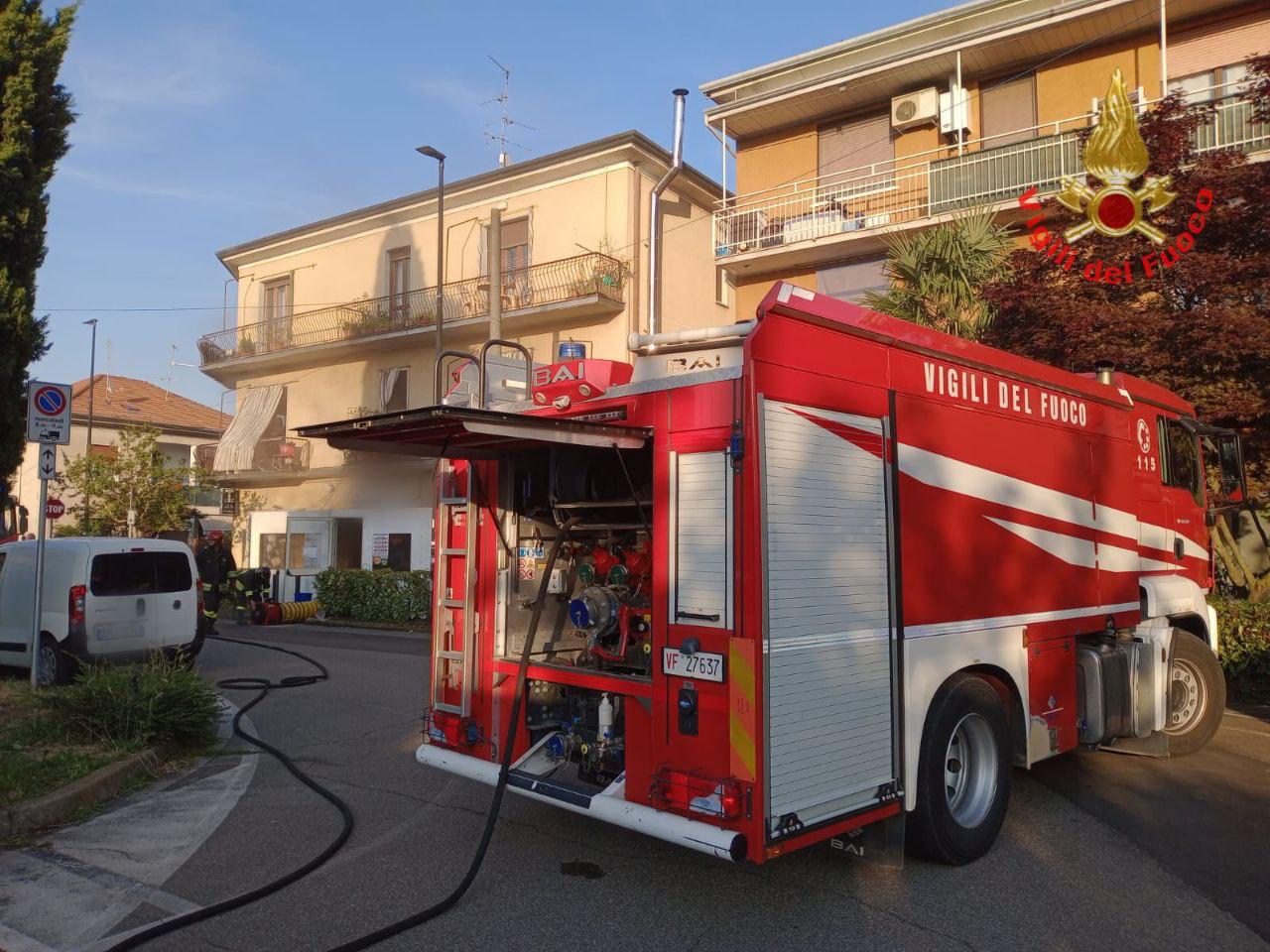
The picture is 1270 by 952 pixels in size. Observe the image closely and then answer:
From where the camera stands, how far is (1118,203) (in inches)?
455

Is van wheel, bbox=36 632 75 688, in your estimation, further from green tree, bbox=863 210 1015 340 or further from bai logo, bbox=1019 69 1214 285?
bai logo, bbox=1019 69 1214 285

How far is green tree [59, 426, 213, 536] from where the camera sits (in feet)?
82.6

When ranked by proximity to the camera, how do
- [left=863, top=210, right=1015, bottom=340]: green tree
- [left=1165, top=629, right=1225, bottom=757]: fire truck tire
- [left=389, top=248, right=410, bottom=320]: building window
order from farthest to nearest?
1. [left=389, top=248, right=410, bottom=320]: building window
2. [left=863, top=210, right=1015, bottom=340]: green tree
3. [left=1165, top=629, right=1225, bottom=757]: fire truck tire

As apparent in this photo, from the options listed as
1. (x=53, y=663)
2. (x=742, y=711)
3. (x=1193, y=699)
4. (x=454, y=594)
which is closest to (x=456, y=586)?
(x=454, y=594)

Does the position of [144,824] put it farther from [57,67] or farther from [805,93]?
[805,93]

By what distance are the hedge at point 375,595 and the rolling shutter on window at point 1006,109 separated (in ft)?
45.6

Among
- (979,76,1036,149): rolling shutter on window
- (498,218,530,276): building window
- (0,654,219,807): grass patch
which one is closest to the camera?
(0,654,219,807): grass patch

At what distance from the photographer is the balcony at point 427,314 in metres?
21.5

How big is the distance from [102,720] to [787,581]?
5.86 metres

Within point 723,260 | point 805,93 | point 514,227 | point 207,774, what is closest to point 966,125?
point 805,93

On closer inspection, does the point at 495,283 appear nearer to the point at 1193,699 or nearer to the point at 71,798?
the point at 71,798

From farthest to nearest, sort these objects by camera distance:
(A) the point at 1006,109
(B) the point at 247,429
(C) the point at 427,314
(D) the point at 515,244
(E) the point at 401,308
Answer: (B) the point at 247,429 → (E) the point at 401,308 → (C) the point at 427,314 → (D) the point at 515,244 → (A) the point at 1006,109

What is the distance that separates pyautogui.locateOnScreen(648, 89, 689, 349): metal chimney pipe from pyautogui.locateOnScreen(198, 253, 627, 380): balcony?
2.89 feet

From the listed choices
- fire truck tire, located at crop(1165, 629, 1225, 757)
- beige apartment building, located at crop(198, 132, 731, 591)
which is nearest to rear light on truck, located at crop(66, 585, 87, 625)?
fire truck tire, located at crop(1165, 629, 1225, 757)
